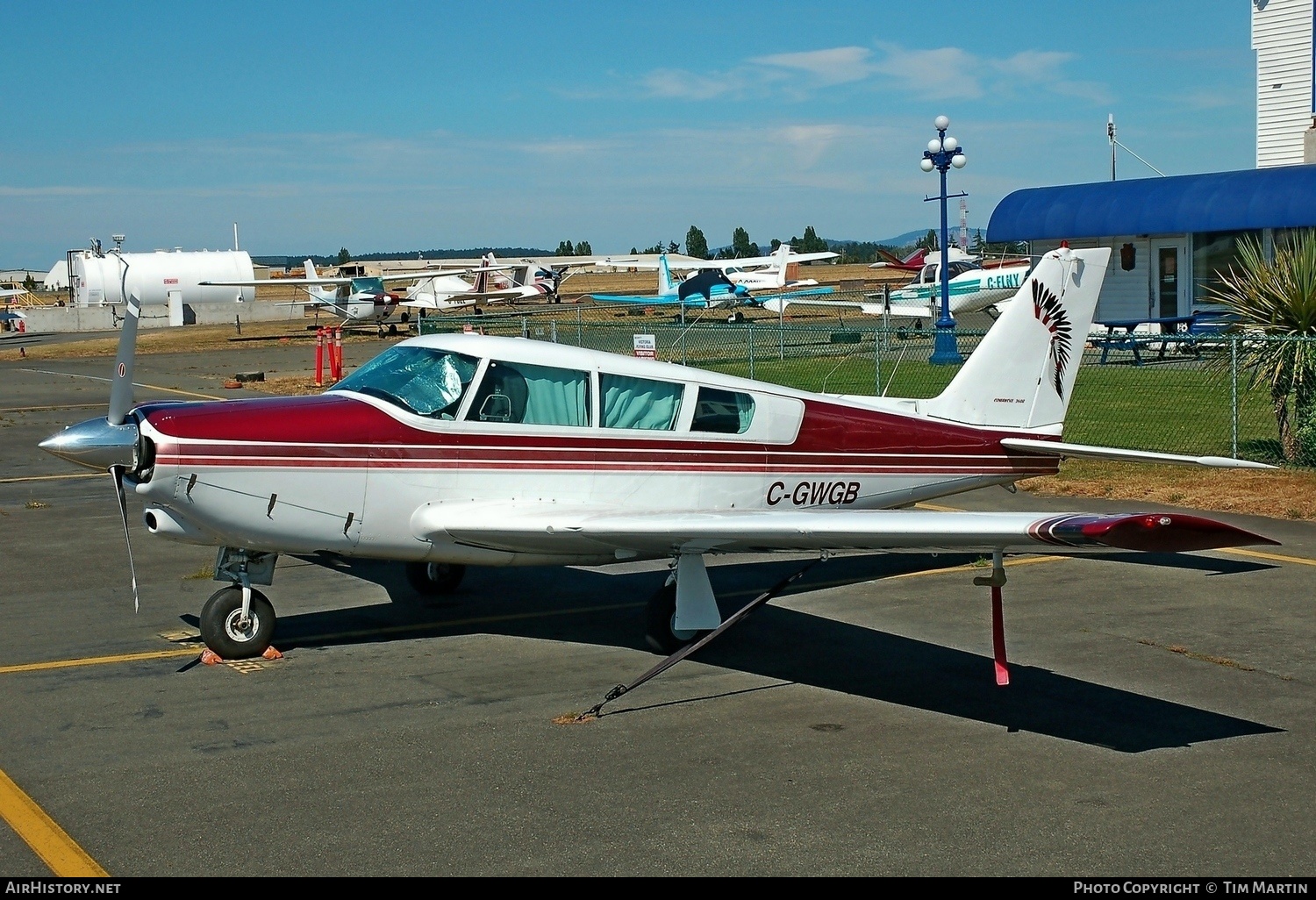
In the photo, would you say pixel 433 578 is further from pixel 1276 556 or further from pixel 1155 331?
pixel 1155 331

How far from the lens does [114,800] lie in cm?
632

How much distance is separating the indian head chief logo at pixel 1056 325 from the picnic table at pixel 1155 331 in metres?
14.9

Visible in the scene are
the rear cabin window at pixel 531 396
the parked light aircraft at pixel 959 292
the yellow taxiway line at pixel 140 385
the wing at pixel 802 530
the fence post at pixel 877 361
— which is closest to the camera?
the wing at pixel 802 530

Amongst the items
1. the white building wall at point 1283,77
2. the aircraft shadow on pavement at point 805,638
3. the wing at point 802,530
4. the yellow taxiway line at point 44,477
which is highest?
the white building wall at point 1283,77

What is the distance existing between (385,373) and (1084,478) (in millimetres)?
9595

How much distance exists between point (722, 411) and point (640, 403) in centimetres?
62

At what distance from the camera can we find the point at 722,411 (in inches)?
385

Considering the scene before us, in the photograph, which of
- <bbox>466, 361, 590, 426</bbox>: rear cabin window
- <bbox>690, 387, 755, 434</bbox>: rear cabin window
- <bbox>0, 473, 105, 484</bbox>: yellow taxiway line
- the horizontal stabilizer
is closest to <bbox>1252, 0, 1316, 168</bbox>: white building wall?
the horizontal stabilizer

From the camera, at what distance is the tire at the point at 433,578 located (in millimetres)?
10896

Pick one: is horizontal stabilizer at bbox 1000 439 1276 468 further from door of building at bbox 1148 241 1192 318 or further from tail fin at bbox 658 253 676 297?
tail fin at bbox 658 253 676 297

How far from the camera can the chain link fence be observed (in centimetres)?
1809

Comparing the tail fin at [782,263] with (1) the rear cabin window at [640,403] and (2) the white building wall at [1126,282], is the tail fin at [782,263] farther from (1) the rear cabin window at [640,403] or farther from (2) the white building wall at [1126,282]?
(1) the rear cabin window at [640,403]

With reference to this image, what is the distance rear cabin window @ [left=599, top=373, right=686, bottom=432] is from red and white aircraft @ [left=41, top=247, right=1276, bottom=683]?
0.05 ft

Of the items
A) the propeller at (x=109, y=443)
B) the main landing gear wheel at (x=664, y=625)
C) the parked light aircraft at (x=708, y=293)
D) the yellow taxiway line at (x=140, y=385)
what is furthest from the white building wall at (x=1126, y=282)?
the propeller at (x=109, y=443)
